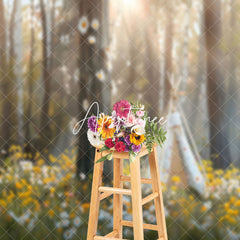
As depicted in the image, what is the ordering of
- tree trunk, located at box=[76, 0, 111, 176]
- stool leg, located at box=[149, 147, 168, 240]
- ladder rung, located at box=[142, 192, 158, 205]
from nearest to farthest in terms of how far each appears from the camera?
ladder rung, located at box=[142, 192, 158, 205] → stool leg, located at box=[149, 147, 168, 240] → tree trunk, located at box=[76, 0, 111, 176]

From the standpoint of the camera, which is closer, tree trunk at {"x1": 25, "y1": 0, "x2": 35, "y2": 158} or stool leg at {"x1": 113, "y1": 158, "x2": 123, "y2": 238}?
stool leg at {"x1": 113, "y1": 158, "x2": 123, "y2": 238}

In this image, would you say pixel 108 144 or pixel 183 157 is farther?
pixel 183 157

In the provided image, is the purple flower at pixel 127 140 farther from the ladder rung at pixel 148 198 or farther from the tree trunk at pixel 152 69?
the tree trunk at pixel 152 69

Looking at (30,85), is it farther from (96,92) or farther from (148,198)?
(148,198)

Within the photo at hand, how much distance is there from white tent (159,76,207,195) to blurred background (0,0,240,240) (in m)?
0.03

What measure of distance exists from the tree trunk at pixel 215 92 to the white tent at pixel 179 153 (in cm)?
14

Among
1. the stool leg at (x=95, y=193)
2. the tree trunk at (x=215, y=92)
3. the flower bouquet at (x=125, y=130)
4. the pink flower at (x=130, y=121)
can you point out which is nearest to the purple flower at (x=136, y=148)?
the flower bouquet at (x=125, y=130)

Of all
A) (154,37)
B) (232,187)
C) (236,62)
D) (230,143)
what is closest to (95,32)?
(154,37)

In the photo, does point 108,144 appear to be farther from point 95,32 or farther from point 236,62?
point 236,62

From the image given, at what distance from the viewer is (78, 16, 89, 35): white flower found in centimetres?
299

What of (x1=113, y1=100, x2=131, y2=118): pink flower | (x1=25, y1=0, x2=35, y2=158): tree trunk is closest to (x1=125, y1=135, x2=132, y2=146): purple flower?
(x1=113, y1=100, x2=131, y2=118): pink flower

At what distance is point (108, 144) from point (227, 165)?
1.08 m

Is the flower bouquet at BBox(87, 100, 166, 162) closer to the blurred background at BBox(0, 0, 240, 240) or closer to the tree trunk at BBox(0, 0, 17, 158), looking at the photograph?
the blurred background at BBox(0, 0, 240, 240)

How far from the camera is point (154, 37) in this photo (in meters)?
3.00
